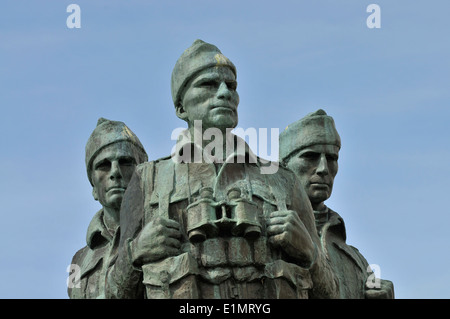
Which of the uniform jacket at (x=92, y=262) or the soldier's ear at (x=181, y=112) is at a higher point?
the soldier's ear at (x=181, y=112)

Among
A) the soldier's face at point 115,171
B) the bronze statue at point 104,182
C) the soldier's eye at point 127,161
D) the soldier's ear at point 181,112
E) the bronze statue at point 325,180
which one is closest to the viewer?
the soldier's ear at point 181,112

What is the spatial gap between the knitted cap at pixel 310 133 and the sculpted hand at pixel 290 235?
153 inches

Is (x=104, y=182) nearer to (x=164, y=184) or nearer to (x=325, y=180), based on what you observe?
(x=325, y=180)

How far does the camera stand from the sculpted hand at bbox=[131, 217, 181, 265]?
24.8m

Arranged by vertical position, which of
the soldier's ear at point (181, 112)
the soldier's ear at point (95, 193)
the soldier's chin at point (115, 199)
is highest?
the soldier's ear at point (95, 193)

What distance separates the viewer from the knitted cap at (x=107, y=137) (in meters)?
28.6

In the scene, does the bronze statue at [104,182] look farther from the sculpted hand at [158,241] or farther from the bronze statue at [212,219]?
the sculpted hand at [158,241]

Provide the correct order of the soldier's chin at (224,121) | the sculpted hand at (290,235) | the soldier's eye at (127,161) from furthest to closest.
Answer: the soldier's eye at (127,161)
the soldier's chin at (224,121)
the sculpted hand at (290,235)

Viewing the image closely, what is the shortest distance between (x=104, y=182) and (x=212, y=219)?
4092 millimetres

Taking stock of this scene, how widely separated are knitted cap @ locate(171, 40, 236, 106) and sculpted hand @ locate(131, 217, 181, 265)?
2073 millimetres

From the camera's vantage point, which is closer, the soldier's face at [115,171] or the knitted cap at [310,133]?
the soldier's face at [115,171]

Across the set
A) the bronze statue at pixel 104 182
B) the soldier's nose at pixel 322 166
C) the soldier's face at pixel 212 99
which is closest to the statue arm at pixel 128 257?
the soldier's face at pixel 212 99

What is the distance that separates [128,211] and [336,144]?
4343 millimetres
